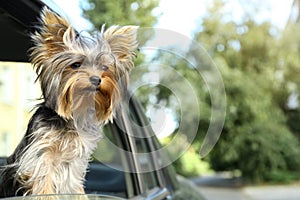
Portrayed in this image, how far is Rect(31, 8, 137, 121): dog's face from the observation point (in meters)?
1.43

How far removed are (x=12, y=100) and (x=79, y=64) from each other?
0.92m

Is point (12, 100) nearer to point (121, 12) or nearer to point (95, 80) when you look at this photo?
point (121, 12)

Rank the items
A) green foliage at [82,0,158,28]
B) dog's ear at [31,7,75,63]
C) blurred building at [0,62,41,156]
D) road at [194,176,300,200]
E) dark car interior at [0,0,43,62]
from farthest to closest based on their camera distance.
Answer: road at [194,176,300,200]
blurred building at [0,62,41,156]
green foliage at [82,0,158,28]
dark car interior at [0,0,43,62]
dog's ear at [31,7,75,63]

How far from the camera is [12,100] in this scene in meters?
2.29

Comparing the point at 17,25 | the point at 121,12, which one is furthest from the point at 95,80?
the point at 121,12

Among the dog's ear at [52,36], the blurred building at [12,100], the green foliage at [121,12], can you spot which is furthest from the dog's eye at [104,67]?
the blurred building at [12,100]

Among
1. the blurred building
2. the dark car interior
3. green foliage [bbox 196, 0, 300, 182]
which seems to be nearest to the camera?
the dark car interior

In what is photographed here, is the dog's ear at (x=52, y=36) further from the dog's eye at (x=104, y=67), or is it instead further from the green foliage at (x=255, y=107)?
the green foliage at (x=255, y=107)

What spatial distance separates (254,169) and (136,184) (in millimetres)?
11121

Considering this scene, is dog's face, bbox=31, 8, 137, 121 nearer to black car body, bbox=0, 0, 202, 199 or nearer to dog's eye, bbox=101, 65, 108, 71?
dog's eye, bbox=101, 65, 108, 71

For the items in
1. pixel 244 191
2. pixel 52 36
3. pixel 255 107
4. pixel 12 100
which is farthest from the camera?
pixel 244 191

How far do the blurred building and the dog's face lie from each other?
0.45 metres

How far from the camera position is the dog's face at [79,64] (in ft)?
4.70

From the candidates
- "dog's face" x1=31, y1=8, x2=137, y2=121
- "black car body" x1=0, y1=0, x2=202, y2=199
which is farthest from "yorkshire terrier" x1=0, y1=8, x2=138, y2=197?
"black car body" x1=0, y1=0, x2=202, y2=199
